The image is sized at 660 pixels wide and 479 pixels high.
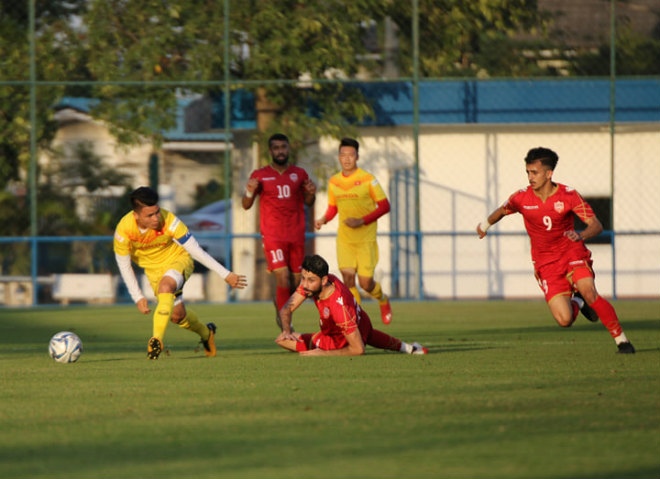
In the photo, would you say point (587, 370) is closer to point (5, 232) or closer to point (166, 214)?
point (166, 214)

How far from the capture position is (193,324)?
31.3ft

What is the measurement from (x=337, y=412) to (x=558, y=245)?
3966mm

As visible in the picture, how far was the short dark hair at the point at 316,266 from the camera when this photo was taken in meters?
Answer: 8.60

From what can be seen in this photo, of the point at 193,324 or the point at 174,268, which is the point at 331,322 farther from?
the point at 174,268

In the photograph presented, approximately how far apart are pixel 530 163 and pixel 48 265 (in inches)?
558

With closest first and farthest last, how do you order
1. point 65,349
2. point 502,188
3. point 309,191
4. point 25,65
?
1. point 65,349
2. point 309,191
3. point 25,65
4. point 502,188

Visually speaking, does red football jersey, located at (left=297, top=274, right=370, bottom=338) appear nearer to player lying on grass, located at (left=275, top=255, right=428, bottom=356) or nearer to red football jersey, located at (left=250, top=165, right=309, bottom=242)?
player lying on grass, located at (left=275, top=255, right=428, bottom=356)

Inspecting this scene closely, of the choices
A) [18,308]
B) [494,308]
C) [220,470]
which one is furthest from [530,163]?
[18,308]

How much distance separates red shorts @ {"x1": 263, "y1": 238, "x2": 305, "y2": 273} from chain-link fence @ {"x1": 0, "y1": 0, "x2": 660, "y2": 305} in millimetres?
7457

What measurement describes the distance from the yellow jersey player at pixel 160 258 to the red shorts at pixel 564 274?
2.59 meters

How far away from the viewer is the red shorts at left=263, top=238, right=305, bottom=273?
37.4 ft

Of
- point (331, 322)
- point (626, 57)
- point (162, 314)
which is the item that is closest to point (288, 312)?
point (331, 322)

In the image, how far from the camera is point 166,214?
934 cm

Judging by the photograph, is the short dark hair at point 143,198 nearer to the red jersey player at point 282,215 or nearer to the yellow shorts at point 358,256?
the red jersey player at point 282,215
